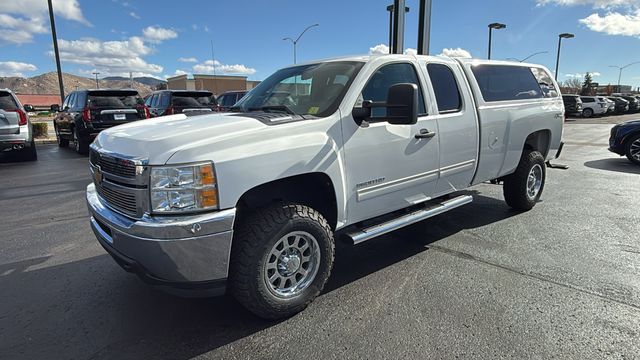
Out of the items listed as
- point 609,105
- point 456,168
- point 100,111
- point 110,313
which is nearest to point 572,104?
point 609,105

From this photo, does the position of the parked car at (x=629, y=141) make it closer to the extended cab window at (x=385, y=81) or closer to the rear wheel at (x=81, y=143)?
the extended cab window at (x=385, y=81)

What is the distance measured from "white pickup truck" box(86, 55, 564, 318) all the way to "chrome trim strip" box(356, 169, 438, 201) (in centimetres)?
1

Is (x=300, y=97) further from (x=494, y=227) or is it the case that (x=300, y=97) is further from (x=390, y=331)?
(x=494, y=227)

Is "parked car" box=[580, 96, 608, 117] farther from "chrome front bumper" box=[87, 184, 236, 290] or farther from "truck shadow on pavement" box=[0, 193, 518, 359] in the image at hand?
"chrome front bumper" box=[87, 184, 236, 290]

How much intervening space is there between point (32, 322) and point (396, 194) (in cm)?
306

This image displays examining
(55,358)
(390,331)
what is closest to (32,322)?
(55,358)

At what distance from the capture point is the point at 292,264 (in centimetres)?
307

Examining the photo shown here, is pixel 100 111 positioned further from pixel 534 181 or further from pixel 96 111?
pixel 534 181

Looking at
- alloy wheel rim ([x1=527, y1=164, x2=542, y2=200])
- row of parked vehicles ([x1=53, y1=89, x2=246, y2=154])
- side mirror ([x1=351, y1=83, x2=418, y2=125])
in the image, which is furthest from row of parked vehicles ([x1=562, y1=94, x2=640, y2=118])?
side mirror ([x1=351, y1=83, x2=418, y2=125])

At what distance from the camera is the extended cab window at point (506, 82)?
4875 mm

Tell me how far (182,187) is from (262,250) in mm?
688

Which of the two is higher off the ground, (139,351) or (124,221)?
(124,221)

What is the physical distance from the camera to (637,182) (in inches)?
304

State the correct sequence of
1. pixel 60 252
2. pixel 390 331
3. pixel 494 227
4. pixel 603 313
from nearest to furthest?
pixel 390 331 → pixel 603 313 → pixel 60 252 → pixel 494 227
